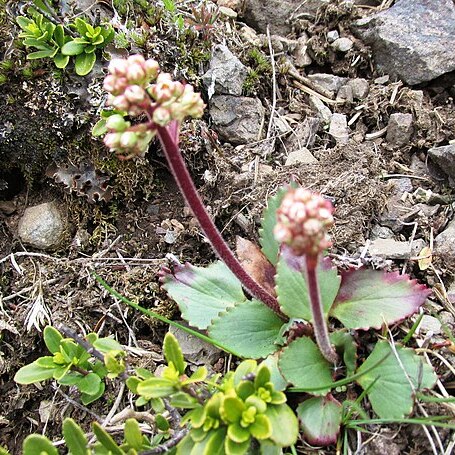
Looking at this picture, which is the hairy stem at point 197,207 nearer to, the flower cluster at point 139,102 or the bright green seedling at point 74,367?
the flower cluster at point 139,102

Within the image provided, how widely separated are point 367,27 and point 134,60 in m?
2.20

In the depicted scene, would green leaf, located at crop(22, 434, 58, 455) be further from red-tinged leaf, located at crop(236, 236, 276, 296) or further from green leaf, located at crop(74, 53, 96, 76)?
green leaf, located at crop(74, 53, 96, 76)

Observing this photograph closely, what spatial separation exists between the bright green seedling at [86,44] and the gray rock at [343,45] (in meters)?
1.43

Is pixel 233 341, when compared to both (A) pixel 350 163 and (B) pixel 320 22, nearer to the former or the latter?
(A) pixel 350 163

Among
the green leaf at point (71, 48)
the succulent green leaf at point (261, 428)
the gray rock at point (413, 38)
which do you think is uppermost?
the gray rock at point (413, 38)

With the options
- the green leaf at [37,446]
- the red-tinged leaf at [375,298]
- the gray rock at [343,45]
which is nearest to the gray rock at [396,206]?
the red-tinged leaf at [375,298]

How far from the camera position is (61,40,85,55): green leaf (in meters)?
3.06

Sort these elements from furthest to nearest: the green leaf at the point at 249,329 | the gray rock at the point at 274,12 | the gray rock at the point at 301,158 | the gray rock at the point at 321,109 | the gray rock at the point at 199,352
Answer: the gray rock at the point at 274,12
the gray rock at the point at 321,109
the gray rock at the point at 301,158
the gray rock at the point at 199,352
the green leaf at the point at 249,329

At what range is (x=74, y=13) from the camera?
330 cm

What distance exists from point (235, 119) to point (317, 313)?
161cm

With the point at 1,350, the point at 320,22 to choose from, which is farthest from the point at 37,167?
the point at 320,22

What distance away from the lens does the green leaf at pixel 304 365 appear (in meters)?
2.25

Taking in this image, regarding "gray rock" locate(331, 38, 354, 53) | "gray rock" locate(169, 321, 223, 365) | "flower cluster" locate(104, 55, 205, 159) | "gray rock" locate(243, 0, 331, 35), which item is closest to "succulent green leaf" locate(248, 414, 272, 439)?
"gray rock" locate(169, 321, 223, 365)

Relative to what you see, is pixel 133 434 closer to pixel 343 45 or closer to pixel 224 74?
pixel 224 74
